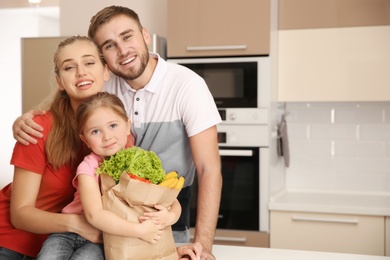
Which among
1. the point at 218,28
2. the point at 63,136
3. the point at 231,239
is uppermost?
the point at 218,28

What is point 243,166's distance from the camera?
295 centimetres

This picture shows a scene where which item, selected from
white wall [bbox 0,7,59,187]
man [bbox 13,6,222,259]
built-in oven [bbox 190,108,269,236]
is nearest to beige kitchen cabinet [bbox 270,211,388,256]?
built-in oven [bbox 190,108,269,236]

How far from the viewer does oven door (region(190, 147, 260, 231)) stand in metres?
2.92

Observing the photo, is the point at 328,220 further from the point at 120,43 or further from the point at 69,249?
the point at 69,249

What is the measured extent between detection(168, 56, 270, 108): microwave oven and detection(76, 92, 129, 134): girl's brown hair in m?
1.66

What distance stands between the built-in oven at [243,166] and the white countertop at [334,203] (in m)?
0.11

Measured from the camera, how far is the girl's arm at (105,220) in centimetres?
117

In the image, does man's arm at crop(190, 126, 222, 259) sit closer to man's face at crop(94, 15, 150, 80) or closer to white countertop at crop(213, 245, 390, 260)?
white countertop at crop(213, 245, 390, 260)

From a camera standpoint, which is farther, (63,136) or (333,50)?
(333,50)

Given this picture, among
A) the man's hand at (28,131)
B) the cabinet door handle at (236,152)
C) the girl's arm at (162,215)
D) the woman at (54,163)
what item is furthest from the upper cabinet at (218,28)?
the girl's arm at (162,215)

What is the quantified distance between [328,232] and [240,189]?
50 centimetres

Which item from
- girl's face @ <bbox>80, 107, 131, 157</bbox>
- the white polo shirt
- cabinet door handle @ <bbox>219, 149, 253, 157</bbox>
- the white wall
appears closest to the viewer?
girl's face @ <bbox>80, 107, 131, 157</bbox>

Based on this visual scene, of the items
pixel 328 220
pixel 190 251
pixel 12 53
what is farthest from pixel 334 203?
pixel 12 53

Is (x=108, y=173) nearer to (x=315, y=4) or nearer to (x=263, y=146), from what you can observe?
(x=263, y=146)
